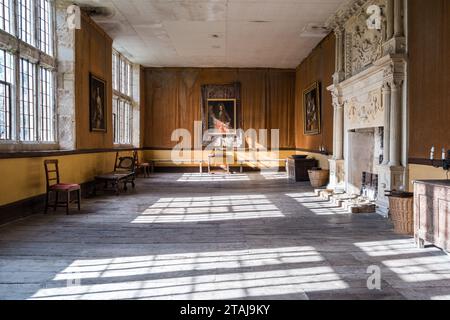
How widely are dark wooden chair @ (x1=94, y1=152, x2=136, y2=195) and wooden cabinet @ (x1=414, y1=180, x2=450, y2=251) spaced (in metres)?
7.01

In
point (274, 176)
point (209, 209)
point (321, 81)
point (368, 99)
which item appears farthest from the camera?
point (274, 176)

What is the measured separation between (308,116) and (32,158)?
9758 mm

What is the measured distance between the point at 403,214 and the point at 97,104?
8.31 meters

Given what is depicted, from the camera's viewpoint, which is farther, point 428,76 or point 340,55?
point 340,55

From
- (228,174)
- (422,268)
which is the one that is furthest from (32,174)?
(228,174)

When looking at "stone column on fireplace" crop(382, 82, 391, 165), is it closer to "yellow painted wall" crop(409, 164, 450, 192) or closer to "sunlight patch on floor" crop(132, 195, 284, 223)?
"yellow painted wall" crop(409, 164, 450, 192)

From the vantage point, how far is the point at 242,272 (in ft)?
13.0

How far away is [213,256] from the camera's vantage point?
4555 millimetres

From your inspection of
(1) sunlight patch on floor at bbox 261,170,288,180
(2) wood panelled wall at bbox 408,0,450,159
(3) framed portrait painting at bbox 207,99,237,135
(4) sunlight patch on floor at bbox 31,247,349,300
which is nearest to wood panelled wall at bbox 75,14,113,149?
(4) sunlight patch on floor at bbox 31,247,349,300

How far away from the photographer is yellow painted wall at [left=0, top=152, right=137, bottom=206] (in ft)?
21.0

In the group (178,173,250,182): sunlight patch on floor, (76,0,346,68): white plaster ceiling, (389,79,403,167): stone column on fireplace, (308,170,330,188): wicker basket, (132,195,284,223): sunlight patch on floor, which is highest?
(76,0,346,68): white plaster ceiling

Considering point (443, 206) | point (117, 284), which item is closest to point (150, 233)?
point (117, 284)

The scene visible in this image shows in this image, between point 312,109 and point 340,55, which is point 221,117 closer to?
point 312,109

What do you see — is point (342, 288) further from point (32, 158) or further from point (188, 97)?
point (188, 97)
